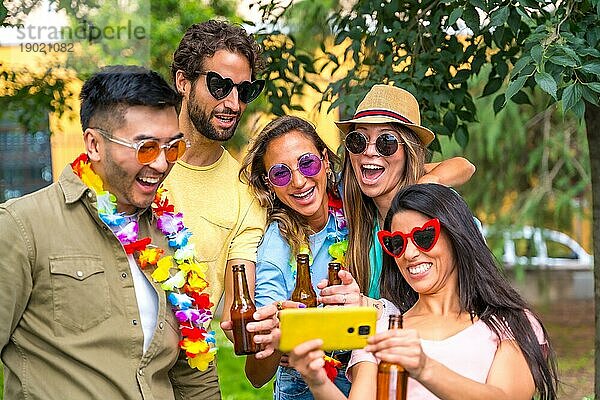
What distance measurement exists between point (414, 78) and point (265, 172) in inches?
54.0

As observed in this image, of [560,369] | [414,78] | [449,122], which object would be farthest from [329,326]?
[560,369]

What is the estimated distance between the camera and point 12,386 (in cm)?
266

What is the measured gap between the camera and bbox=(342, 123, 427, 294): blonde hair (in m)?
3.41

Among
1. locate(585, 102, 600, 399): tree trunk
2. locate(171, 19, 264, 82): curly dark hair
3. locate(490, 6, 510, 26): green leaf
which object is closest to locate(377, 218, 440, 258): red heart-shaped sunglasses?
locate(490, 6, 510, 26): green leaf

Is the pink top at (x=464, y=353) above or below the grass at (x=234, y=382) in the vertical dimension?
above

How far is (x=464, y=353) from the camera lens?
113 inches

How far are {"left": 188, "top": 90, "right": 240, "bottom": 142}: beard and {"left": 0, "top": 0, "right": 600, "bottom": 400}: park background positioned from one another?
2.91 ft

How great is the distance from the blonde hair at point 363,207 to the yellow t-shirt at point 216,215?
1.06 ft

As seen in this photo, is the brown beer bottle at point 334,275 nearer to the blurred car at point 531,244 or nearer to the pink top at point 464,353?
the pink top at point 464,353

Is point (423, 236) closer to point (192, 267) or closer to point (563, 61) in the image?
point (192, 267)

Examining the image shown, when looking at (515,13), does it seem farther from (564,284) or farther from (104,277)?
(564,284)

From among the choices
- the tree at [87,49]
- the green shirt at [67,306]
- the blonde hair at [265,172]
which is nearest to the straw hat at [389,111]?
the blonde hair at [265,172]

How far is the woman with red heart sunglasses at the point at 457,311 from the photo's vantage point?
9.32 feet

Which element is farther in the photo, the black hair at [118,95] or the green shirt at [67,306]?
the black hair at [118,95]
